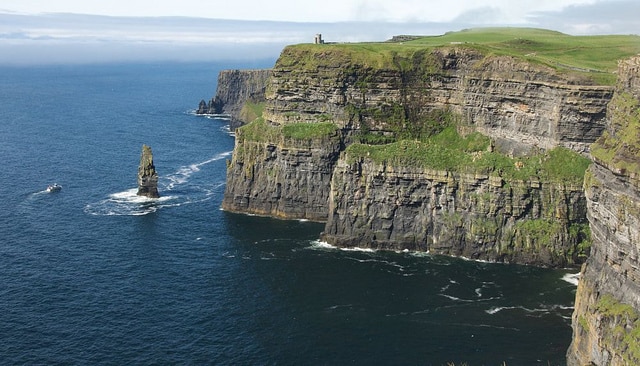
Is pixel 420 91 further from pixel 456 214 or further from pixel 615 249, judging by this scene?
pixel 615 249

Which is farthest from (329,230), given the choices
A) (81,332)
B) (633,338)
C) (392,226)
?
(633,338)

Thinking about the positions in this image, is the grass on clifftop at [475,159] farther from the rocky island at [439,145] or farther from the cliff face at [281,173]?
the cliff face at [281,173]

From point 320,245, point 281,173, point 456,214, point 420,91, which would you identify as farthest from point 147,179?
point 456,214

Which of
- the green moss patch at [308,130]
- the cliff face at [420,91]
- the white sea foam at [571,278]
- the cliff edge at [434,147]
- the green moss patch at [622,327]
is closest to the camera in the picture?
the green moss patch at [622,327]

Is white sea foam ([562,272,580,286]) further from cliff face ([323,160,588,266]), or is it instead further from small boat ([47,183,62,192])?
small boat ([47,183,62,192])

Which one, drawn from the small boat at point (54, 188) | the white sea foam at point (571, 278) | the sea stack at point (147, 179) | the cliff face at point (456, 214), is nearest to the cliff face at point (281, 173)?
the cliff face at point (456, 214)
